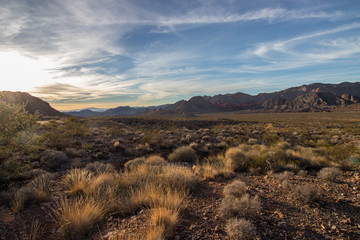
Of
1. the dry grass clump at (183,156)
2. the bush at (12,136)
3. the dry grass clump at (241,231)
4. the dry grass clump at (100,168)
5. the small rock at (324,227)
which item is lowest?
the dry grass clump at (183,156)

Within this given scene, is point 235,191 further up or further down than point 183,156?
further up

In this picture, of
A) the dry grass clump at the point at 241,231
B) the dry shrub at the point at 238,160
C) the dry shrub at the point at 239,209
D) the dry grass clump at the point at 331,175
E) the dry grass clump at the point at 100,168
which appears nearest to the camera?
the dry grass clump at the point at 241,231

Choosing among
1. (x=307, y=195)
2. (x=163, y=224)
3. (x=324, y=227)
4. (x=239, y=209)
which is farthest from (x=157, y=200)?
(x=307, y=195)

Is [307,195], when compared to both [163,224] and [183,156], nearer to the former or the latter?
[163,224]

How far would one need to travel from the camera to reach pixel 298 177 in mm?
5438

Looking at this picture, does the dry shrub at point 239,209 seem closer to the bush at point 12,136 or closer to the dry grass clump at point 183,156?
the bush at point 12,136

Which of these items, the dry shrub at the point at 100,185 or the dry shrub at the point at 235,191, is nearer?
the dry shrub at the point at 235,191

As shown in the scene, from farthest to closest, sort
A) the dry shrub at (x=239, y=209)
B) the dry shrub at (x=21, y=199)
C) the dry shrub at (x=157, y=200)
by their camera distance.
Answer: the dry shrub at (x=21, y=199) → the dry shrub at (x=157, y=200) → the dry shrub at (x=239, y=209)

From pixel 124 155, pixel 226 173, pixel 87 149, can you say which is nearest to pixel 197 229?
pixel 226 173

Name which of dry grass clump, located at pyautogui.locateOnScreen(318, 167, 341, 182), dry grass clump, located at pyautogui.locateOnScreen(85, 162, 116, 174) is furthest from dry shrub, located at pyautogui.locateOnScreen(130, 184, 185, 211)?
dry grass clump, located at pyautogui.locateOnScreen(318, 167, 341, 182)

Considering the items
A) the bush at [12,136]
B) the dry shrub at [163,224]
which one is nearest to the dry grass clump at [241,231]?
the dry shrub at [163,224]

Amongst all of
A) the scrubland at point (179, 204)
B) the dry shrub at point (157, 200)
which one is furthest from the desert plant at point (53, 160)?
the dry shrub at point (157, 200)

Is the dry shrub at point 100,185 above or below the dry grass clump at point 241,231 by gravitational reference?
above

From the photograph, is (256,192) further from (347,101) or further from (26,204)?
(347,101)
